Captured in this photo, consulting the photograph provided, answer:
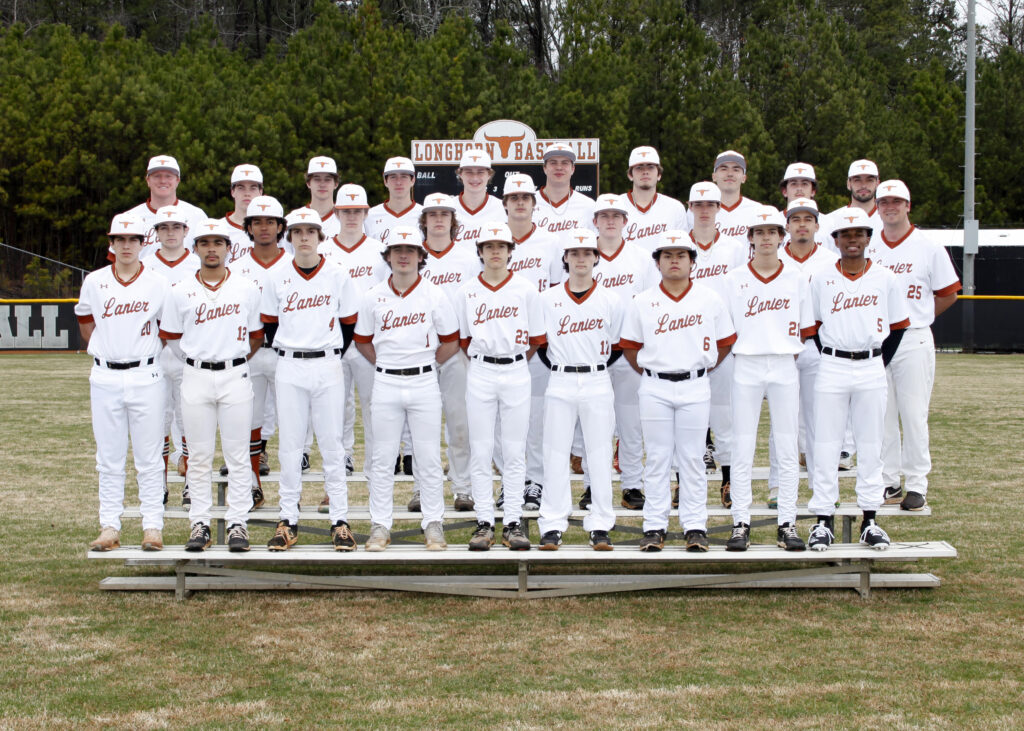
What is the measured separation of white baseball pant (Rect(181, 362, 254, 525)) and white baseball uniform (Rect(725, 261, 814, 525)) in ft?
9.33

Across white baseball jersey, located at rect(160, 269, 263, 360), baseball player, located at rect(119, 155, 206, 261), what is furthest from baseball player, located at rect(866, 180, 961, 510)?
baseball player, located at rect(119, 155, 206, 261)

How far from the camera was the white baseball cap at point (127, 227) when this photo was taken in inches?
270

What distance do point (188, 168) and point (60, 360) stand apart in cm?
750

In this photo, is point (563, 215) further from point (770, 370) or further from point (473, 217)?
point (770, 370)

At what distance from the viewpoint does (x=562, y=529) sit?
22.6 ft

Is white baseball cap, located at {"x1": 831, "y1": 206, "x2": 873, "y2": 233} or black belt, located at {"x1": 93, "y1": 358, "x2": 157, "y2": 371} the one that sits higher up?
white baseball cap, located at {"x1": 831, "y1": 206, "x2": 873, "y2": 233}

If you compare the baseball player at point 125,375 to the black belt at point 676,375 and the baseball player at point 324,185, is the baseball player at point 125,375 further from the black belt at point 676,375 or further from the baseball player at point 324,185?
the black belt at point 676,375

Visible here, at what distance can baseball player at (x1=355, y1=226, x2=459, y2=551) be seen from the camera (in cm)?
684

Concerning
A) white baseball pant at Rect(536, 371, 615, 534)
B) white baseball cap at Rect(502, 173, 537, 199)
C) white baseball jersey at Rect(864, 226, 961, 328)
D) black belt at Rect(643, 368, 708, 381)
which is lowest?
white baseball pant at Rect(536, 371, 615, 534)

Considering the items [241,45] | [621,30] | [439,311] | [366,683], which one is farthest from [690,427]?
[241,45]

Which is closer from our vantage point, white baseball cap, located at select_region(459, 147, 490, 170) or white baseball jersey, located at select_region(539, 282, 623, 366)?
white baseball jersey, located at select_region(539, 282, 623, 366)

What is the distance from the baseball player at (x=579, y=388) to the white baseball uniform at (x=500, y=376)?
14cm

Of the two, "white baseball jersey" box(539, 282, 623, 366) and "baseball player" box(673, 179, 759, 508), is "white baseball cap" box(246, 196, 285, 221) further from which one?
"baseball player" box(673, 179, 759, 508)

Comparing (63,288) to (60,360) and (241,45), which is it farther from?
(241,45)
